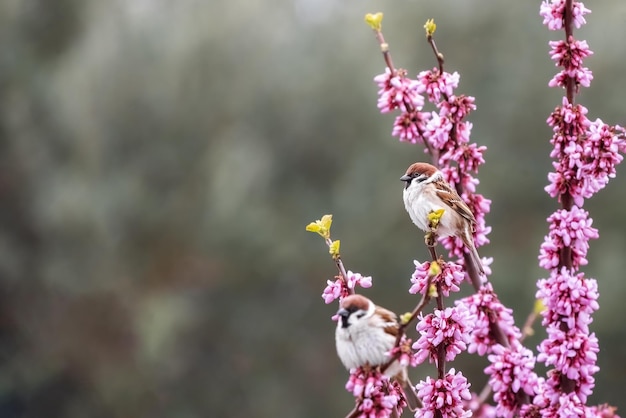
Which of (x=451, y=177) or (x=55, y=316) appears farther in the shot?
(x=55, y=316)

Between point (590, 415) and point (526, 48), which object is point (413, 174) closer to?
point (590, 415)

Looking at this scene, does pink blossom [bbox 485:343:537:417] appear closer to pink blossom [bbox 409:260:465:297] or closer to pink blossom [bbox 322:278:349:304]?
pink blossom [bbox 409:260:465:297]

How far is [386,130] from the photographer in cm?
881

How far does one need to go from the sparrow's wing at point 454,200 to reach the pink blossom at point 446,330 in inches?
13.9

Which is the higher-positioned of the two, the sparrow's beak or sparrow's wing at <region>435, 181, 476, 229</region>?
sparrow's wing at <region>435, 181, 476, 229</region>

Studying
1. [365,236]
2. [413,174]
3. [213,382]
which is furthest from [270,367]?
[413,174]

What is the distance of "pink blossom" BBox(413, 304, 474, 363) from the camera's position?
1804 millimetres

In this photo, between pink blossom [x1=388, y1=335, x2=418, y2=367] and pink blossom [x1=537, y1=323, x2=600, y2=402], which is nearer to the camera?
pink blossom [x1=388, y1=335, x2=418, y2=367]

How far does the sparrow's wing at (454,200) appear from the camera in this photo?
2.12m

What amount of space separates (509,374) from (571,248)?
0.33 m

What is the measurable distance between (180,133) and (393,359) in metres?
7.65

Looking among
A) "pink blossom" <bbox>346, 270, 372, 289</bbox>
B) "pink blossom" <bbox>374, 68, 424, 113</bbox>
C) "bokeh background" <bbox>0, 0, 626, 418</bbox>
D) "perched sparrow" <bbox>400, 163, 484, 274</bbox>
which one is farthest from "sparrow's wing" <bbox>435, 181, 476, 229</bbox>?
"bokeh background" <bbox>0, 0, 626, 418</bbox>

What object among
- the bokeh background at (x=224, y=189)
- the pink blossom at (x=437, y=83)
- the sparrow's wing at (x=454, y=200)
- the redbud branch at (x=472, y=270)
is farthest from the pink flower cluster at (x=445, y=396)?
the bokeh background at (x=224, y=189)

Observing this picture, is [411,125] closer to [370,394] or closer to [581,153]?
[581,153]
